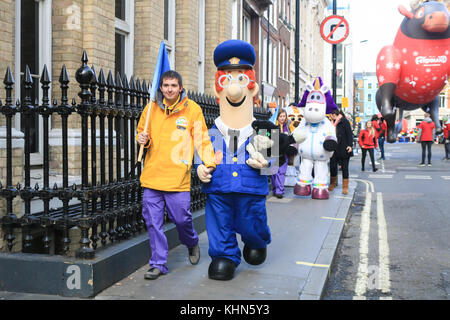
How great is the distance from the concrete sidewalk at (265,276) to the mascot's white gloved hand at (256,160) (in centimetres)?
106

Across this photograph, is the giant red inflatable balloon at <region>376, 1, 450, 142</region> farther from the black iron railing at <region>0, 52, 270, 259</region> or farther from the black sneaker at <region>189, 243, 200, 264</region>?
the black iron railing at <region>0, 52, 270, 259</region>

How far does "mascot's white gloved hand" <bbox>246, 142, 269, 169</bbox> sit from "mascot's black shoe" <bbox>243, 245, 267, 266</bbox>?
97cm

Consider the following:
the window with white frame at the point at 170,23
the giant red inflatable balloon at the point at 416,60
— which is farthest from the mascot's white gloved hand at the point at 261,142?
the giant red inflatable balloon at the point at 416,60

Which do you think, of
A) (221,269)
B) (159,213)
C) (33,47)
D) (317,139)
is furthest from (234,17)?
(221,269)

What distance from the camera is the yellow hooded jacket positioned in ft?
15.2

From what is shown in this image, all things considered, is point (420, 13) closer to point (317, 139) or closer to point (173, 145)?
point (317, 139)

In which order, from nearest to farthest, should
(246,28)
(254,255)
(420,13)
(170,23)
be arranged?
1. (254,255)
2. (170,23)
3. (420,13)
4. (246,28)

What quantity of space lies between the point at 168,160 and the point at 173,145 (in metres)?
0.15

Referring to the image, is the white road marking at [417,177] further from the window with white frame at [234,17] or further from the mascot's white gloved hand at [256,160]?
the mascot's white gloved hand at [256,160]

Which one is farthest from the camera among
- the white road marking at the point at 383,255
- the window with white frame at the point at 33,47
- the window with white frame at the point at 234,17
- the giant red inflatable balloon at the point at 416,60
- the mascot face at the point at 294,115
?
the window with white frame at the point at 234,17

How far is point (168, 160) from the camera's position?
4629 millimetres

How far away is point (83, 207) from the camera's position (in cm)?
432

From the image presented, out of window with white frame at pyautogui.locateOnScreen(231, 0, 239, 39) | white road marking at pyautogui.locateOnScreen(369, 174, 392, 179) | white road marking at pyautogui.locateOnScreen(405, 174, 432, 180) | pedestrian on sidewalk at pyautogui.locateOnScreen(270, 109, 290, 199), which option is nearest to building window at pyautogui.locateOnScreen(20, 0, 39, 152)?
pedestrian on sidewalk at pyautogui.locateOnScreen(270, 109, 290, 199)

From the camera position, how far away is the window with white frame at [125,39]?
9.13 metres
